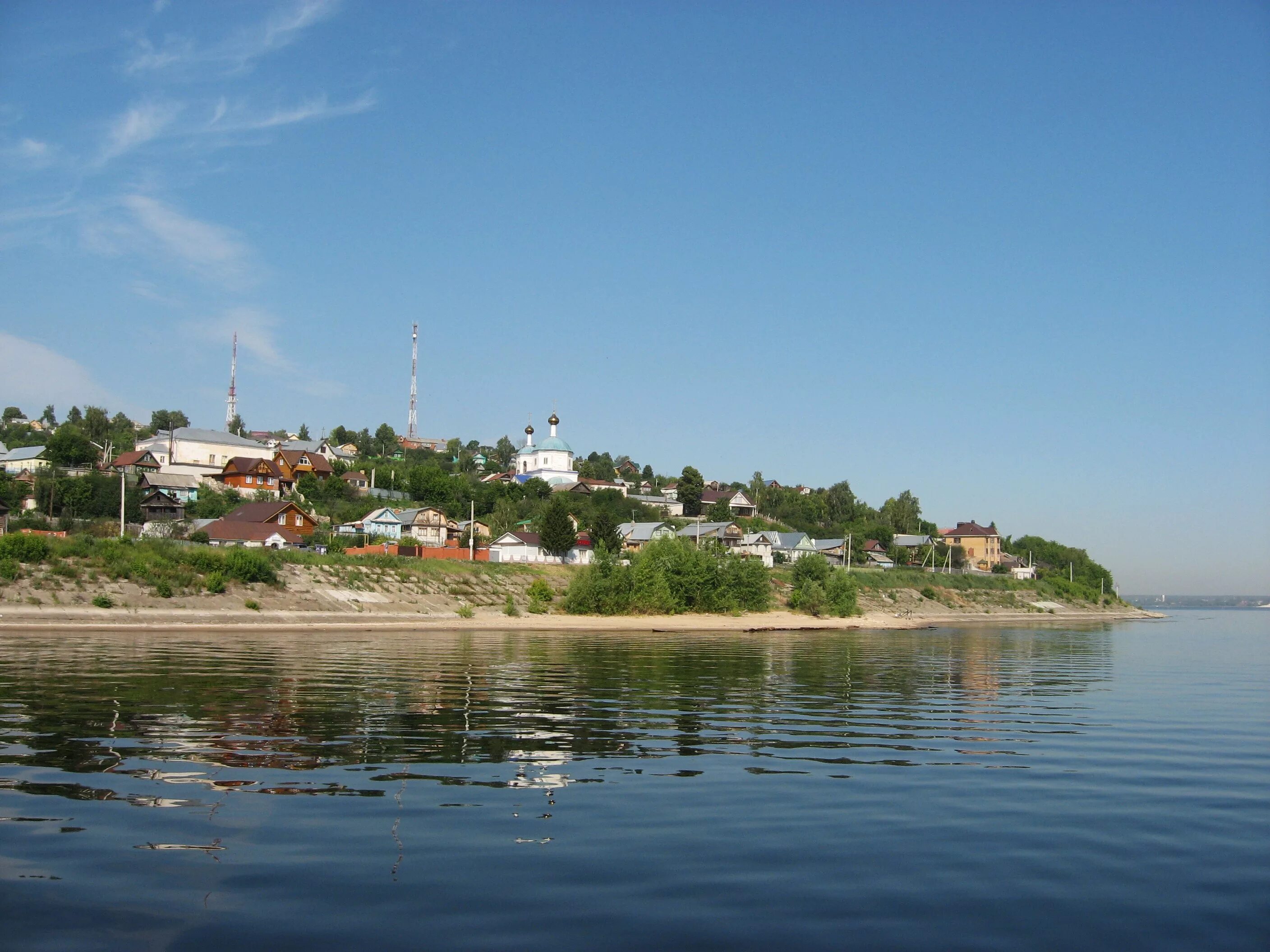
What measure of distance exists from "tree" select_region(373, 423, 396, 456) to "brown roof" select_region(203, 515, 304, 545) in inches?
4087

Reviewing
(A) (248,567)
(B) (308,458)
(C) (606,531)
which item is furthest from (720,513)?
(A) (248,567)

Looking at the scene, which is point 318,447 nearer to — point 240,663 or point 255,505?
point 255,505

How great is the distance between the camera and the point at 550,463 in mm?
150875

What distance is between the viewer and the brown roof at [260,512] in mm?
88875

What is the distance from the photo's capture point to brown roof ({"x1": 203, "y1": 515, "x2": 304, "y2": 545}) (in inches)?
3182

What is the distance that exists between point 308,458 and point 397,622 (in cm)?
7281

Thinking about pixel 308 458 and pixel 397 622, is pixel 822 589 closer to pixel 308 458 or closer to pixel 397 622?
pixel 397 622

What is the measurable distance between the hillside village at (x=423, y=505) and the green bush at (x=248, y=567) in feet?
23.3

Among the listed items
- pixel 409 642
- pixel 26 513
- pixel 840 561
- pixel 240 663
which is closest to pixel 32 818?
pixel 240 663

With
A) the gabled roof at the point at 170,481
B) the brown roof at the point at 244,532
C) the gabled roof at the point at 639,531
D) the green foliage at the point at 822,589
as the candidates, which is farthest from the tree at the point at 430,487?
the green foliage at the point at 822,589

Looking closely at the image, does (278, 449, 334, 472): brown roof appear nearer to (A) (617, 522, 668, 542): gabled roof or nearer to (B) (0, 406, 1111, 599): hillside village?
(B) (0, 406, 1111, 599): hillside village

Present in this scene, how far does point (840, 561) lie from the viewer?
422ft

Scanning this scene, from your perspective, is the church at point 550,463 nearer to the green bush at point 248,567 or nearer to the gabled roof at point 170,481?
the gabled roof at point 170,481

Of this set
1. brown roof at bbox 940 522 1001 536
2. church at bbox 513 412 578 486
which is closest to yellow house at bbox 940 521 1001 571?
brown roof at bbox 940 522 1001 536
